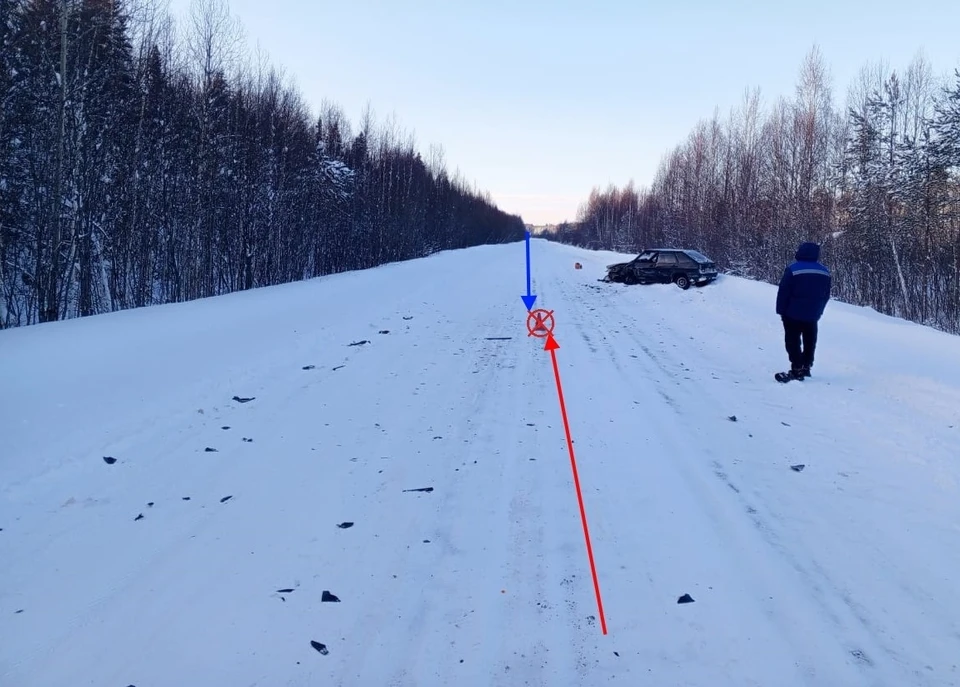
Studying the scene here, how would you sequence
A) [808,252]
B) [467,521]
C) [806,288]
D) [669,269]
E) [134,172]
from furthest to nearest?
[669,269]
[134,172]
[808,252]
[806,288]
[467,521]

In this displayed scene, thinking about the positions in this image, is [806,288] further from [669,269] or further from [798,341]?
[669,269]

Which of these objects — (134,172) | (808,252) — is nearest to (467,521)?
(808,252)

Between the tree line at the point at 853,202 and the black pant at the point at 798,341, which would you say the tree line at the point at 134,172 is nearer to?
the black pant at the point at 798,341

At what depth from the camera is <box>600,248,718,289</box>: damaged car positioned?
2155 cm

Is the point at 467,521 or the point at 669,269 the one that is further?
the point at 669,269

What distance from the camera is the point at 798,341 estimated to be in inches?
341

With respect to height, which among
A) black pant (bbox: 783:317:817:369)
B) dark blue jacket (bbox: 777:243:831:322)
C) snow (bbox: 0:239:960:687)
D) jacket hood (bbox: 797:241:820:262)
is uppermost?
jacket hood (bbox: 797:241:820:262)

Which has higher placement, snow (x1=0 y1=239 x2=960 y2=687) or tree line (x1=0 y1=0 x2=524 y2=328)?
tree line (x1=0 y1=0 x2=524 y2=328)

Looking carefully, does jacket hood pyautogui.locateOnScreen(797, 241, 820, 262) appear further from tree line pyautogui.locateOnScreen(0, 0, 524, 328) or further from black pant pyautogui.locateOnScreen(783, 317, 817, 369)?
tree line pyautogui.locateOnScreen(0, 0, 524, 328)

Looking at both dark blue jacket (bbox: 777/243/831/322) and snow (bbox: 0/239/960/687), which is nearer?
snow (bbox: 0/239/960/687)

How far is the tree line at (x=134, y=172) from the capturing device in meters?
14.4

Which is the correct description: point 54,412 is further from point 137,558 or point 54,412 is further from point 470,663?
point 470,663

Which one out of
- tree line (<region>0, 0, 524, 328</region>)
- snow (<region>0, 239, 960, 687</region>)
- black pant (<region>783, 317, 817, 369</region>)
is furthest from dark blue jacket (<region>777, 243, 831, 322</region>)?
tree line (<region>0, 0, 524, 328</region>)

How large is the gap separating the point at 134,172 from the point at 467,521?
19.0m
